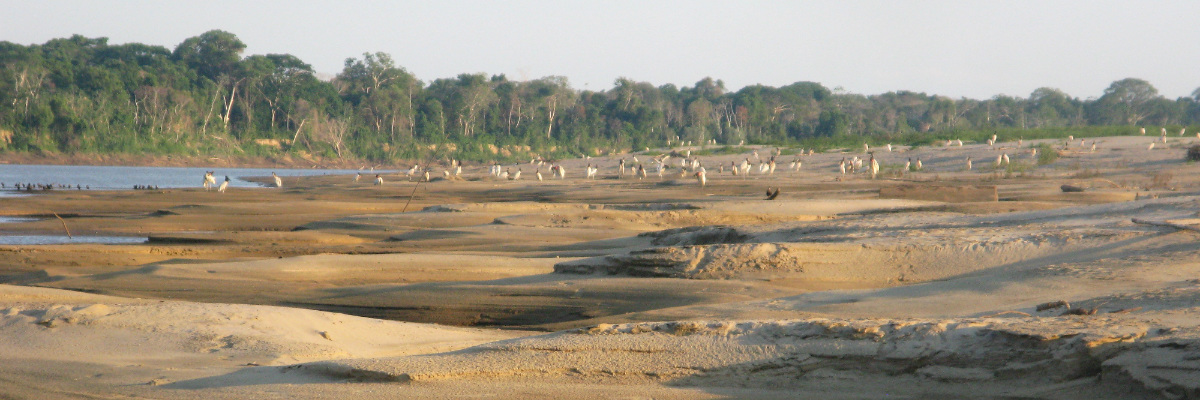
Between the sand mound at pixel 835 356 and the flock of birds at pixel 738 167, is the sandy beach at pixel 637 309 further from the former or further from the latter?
the flock of birds at pixel 738 167

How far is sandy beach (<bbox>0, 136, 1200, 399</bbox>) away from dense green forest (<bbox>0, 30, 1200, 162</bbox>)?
5424 cm

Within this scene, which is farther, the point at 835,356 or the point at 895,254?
the point at 895,254

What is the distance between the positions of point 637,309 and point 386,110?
77515 millimetres

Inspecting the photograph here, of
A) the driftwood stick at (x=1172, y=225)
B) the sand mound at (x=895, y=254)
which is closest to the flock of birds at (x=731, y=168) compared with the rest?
the sand mound at (x=895, y=254)

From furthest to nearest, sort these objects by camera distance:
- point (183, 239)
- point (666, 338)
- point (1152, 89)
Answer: point (1152, 89) < point (183, 239) < point (666, 338)

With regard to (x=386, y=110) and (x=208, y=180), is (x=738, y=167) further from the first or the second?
(x=386, y=110)

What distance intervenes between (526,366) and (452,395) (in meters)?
0.48

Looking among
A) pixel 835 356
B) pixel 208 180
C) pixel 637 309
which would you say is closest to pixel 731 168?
pixel 208 180

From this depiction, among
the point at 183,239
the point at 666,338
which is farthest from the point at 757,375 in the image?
the point at 183,239

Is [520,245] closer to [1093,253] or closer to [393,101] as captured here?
[1093,253]

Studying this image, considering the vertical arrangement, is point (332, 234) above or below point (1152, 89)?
below

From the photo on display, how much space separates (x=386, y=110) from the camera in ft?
269

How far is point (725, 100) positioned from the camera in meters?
89.8

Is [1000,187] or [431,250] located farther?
[1000,187]
